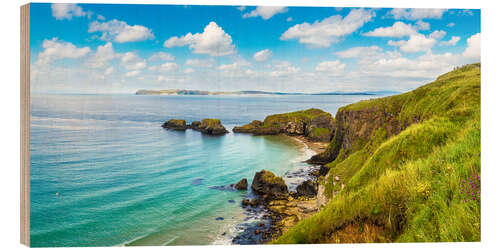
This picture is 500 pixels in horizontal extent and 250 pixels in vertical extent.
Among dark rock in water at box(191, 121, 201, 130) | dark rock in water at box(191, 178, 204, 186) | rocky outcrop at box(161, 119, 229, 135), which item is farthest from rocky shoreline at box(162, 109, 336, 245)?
dark rock in water at box(191, 121, 201, 130)

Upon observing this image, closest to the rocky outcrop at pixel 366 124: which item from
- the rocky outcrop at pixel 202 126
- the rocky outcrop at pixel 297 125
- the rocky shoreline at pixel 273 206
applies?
the rocky shoreline at pixel 273 206

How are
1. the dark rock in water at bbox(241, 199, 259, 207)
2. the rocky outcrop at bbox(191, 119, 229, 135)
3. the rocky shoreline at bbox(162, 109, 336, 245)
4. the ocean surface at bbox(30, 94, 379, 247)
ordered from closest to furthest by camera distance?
the ocean surface at bbox(30, 94, 379, 247), the rocky shoreline at bbox(162, 109, 336, 245), the dark rock in water at bbox(241, 199, 259, 207), the rocky outcrop at bbox(191, 119, 229, 135)

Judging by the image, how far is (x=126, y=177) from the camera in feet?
70.6

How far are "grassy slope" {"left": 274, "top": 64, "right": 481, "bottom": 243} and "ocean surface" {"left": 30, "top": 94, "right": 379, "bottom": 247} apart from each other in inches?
265

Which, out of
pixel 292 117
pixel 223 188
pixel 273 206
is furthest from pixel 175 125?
pixel 273 206

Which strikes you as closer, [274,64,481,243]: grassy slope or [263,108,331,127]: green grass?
[274,64,481,243]: grassy slope

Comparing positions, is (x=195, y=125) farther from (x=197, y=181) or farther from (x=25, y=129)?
(x=25, y=129)

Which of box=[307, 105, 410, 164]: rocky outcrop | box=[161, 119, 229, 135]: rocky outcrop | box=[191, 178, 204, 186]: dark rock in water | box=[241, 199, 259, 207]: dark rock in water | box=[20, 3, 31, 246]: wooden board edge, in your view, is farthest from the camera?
box=[161, 119, 229, 135]: rocky outcrop

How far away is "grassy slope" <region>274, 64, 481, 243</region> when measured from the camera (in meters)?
3.70

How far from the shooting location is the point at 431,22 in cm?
787

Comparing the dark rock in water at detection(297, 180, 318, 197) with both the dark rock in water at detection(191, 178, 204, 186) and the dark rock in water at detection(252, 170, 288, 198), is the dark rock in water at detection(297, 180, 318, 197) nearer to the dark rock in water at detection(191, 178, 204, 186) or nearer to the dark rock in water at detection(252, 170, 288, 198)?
the dark rock in water at detection(252, 170, 288, 198)

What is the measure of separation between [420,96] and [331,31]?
13.3 ft

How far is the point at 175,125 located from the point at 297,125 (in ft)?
69.0
